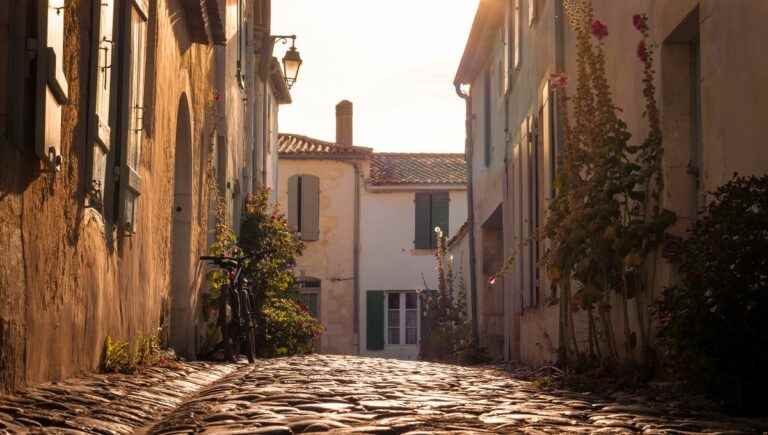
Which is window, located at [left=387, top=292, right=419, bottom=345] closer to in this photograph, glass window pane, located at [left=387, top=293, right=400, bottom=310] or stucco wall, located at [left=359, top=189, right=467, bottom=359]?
glass window pane, located at [left=387, top=293, right=400, bottom=310]

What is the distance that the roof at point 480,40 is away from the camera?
19156 millimetres

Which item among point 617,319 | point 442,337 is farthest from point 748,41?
point 442,337

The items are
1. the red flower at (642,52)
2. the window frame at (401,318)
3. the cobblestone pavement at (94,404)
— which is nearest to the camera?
the cobblestone pavement at (94,404)

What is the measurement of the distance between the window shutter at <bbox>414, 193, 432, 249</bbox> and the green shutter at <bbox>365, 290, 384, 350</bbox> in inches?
75.6

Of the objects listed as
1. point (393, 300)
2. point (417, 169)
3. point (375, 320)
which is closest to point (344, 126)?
point (417, 169)

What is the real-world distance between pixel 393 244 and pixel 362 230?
3.23 ft

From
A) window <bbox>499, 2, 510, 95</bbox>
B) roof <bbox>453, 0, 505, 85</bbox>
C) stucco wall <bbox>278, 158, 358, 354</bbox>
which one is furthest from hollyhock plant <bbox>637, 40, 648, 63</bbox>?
stucco wall <bbox>278, 158, 358, 354</bbox>

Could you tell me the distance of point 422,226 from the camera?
35.9 meters

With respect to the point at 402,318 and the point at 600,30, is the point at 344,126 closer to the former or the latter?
the point at 402,318

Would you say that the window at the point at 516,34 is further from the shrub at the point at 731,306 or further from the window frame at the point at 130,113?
the shrub at the point at 731,306

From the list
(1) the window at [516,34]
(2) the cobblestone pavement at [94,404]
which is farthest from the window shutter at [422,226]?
(2) the cobblestone pavement at [94,404]

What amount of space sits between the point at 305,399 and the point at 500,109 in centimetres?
1303

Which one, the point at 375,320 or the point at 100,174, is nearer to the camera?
the point at 100,174

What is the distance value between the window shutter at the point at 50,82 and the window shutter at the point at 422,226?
29.6m
